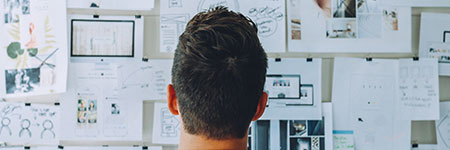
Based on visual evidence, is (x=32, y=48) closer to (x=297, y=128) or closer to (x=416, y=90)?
(x=297, y=128)

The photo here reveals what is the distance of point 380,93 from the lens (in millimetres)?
1133

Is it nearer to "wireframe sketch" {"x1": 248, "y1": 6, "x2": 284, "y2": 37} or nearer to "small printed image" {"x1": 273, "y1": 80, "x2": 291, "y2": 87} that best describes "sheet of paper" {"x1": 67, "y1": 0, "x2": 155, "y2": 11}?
"wireframe sketch" {"x1": 248, "y1": 6, "x2": 284, "y2": 37}

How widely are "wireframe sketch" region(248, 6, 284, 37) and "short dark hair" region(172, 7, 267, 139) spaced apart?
522 millimetres

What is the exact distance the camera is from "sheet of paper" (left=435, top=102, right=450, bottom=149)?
3.74 ft

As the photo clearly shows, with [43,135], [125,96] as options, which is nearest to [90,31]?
[125,96]

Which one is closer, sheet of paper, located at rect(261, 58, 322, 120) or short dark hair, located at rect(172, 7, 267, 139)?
short dark hair, located at rect(172, 7, 267, 139)

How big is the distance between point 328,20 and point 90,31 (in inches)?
30.0

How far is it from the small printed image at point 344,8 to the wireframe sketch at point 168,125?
2.05 feet

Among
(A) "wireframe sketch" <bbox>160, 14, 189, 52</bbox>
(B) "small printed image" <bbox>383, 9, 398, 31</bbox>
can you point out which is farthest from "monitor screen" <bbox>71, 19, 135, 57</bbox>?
(B) "small printed image" <bbox>383, 9, 398, 31</bbox>

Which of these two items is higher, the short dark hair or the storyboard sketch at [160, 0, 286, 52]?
the storyboard sketch at [160, 0, 286, 52]

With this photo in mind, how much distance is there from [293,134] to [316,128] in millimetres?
78

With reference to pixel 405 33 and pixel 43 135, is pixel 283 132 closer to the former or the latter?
pixel 405 33

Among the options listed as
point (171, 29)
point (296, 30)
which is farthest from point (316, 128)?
point (171, 29)

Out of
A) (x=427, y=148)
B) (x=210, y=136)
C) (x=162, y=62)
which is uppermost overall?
(x=162, y=62)
